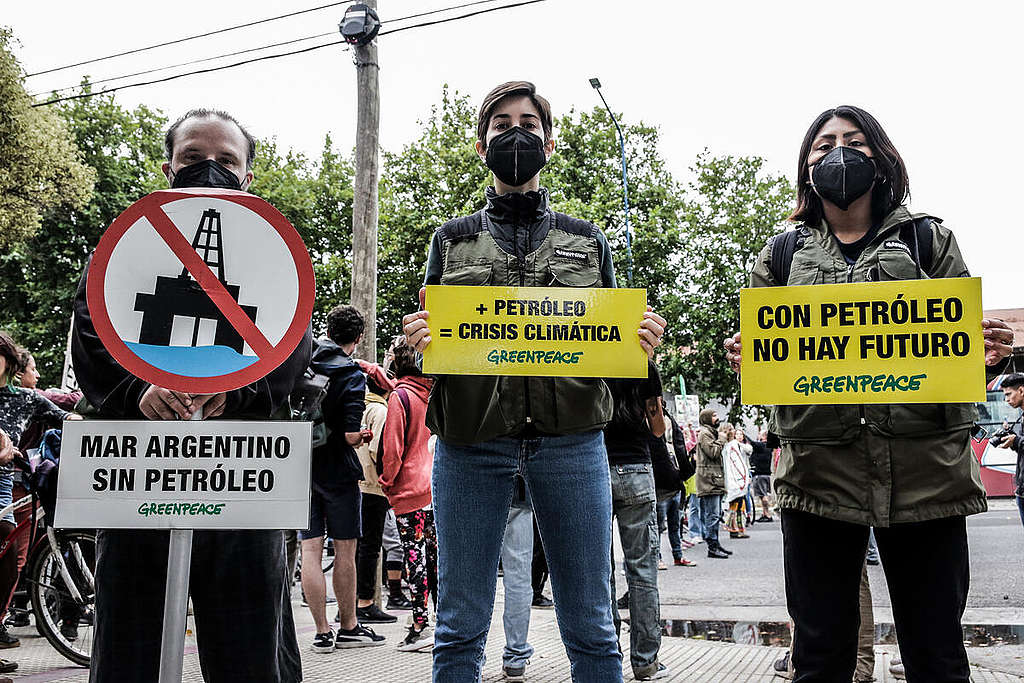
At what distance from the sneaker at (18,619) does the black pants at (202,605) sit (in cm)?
520

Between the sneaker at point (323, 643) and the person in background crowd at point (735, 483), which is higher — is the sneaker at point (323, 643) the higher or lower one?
the lower one

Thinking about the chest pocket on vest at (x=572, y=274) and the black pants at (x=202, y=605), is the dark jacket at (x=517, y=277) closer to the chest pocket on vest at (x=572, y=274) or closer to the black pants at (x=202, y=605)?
the chest pocket on vest at (x=572, y=274)

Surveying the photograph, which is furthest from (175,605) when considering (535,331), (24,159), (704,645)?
(24,159)

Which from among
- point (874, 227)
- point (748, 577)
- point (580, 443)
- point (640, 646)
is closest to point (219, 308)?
point (580, 443)

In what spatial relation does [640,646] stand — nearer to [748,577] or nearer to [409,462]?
[409,462]

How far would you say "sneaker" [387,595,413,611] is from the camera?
8.09m

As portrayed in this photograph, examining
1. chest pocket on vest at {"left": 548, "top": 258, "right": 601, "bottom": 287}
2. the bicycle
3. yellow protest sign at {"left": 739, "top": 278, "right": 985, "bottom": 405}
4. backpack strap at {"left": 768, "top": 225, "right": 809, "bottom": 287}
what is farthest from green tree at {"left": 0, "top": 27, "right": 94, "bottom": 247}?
yellow protest sign at {"left": 739, "top": 278, "right": 985, "bottom": 405}

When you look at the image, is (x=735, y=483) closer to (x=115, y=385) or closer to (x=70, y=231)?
(x=115, y=385)

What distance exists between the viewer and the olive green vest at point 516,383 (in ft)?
8.97

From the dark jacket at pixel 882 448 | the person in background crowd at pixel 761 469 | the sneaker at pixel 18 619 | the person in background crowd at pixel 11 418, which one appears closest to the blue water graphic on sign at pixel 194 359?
the dark jacket at pixel 882 448

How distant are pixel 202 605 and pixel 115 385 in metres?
0.67

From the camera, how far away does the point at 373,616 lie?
7.23 m

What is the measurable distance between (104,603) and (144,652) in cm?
17

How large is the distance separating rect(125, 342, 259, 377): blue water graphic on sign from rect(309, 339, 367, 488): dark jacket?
126 inches
